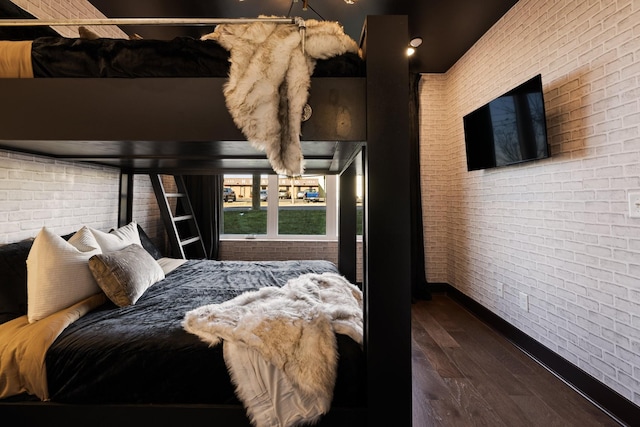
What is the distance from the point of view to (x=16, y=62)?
45.8 inches

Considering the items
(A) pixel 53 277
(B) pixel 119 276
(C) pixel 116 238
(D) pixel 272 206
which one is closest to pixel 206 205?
(D) pixel 272 206

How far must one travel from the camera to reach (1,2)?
4.94 ft

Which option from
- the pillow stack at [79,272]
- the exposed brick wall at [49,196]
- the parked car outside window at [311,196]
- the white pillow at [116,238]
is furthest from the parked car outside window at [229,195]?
the pillow stack at [79,272]

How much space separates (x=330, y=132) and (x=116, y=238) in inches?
66.4

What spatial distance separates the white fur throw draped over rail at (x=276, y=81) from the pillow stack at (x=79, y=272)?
41.9 inches

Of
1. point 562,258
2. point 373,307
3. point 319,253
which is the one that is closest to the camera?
point 373,307

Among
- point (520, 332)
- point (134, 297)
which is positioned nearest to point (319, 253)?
point (520, 332)

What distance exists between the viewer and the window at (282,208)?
13.1ft

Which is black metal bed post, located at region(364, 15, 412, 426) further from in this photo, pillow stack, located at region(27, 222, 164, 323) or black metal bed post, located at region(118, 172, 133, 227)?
black metal bed post, located at region(118, 172, 133, 227)

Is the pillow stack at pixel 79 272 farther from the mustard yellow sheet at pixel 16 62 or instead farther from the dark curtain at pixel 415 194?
the dark curtain at pixel 415 194

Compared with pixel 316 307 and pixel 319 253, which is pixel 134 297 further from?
pixel 319 253

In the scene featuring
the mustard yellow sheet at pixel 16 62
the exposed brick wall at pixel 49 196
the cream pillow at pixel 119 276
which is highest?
the mustard yellow sheet at pixel 16 62

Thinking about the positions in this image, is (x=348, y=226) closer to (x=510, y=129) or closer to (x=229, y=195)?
(x=510, y=129)

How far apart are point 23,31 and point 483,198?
345 cm
